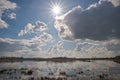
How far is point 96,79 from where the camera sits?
33.9m

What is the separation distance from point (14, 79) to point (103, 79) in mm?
14897

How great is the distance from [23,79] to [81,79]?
980 cm

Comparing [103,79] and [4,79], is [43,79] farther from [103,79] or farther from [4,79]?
[103,79]

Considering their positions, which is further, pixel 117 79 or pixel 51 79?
pixel 51 79

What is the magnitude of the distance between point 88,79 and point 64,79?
13.5ft

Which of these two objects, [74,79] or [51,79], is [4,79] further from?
[74,79]

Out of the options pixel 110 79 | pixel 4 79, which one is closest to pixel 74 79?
pixel 110 79

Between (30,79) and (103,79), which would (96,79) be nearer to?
(103,79)

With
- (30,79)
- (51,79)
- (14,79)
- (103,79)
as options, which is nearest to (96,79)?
(103,79)

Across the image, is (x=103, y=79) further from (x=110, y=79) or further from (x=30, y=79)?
(x=30, y=79)

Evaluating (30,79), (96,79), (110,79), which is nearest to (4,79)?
(30,79)

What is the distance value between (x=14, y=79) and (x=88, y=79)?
12.5 m

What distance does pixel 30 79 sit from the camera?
112 ft

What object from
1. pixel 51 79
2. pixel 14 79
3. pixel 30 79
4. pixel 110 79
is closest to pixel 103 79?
pixel 110 79
